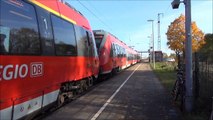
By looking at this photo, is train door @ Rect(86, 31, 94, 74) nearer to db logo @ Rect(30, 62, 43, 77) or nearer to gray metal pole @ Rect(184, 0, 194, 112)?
gray metal pole @ Rect(184, 0, 194, 112)

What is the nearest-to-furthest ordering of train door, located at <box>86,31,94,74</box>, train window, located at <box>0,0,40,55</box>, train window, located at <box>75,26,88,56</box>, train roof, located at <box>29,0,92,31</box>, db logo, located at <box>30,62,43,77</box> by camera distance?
1. train window, located at <box>0,0,40,55</box>
2. db logo, located at <box>30,62,43,77</box>
3. train roof, located at <box>29,0,92,31</box>
4. train window, located at <box>75,26,88,56</box>
5. train door, located at <box>86,31,94,74</box>

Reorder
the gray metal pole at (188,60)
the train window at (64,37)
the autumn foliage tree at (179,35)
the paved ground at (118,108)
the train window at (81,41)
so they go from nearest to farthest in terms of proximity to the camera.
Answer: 1. the train window at (64,37)
2. the paved ground at (118,108)
3. the gray metal pole at (188,60)
4. the train window at (81,41)
5. the autumn foliage tree at (179,35)

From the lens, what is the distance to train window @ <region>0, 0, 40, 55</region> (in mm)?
7320

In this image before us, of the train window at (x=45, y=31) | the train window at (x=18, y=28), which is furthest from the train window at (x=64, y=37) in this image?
the train window at (x=18, y=28)

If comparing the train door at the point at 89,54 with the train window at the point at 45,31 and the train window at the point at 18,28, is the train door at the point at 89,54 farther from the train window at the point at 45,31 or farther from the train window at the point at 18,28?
the train window at the point at 18,28

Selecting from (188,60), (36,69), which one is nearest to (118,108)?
(188,60)

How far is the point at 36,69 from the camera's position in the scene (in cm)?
885

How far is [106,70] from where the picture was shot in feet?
86.5

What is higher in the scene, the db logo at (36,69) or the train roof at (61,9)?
the train roof at (61,9)

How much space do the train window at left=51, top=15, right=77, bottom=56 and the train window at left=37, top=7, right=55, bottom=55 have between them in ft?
1.63

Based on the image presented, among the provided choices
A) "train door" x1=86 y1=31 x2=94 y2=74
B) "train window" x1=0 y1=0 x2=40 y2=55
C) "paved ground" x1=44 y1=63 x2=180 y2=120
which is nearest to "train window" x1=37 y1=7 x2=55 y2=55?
"train window" x1=0 y1=0 x2=40 y2=55

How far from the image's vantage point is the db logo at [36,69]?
337 inches

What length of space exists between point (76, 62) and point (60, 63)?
2.41 metres

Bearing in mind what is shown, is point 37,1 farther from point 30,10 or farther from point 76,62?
point 76,62
